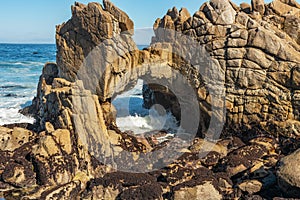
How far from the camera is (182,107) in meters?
18.1

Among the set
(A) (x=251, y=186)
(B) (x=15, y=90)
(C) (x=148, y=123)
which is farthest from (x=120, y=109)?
(A) (x=251, y=186)

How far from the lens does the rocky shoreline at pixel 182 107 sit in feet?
36.9

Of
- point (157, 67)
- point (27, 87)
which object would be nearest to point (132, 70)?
point (157, 67)

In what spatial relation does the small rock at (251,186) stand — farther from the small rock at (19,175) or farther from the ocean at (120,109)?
the ocean at (120,109)

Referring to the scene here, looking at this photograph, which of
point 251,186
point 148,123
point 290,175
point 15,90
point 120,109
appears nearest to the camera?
point 290,175

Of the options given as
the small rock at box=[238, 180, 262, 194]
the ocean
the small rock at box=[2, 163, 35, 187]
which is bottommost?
the small rock at box=[2, 163, 35, 187]

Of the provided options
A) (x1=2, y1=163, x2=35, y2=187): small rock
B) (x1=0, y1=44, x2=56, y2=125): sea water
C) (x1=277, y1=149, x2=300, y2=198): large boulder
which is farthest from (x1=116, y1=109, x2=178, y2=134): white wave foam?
(x1=277, y1=149, x2=300, y2=198): large boulder

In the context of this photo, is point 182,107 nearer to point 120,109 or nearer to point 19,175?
point 120,109

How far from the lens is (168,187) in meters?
10.9

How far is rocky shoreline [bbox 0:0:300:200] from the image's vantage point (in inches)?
443

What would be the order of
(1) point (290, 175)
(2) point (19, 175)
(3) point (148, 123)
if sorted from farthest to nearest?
(3) point (148, 123) < (2) point (19, 175) < (1) point (290, 175)

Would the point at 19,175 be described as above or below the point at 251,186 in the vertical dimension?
below

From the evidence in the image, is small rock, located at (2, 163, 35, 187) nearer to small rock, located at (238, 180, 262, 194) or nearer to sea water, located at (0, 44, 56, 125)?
small rock, located at (238, 180, 262, 194)

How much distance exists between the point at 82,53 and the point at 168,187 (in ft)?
25.5
